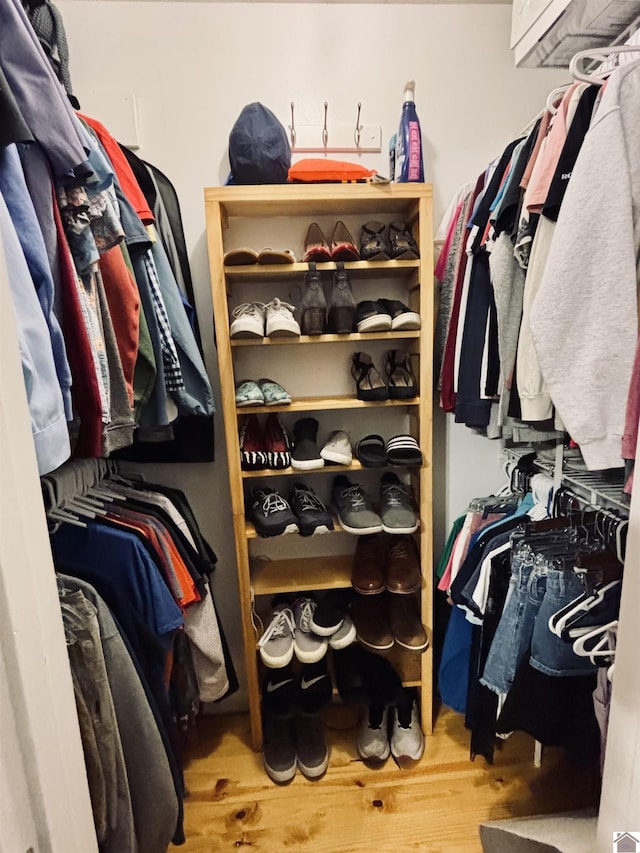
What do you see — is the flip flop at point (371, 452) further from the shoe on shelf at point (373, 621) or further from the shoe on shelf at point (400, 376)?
the shoe on shelf at point (373, 621)

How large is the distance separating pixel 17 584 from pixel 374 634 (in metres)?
1.16

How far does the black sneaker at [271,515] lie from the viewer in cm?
132

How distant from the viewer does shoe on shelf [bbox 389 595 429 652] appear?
1.37m

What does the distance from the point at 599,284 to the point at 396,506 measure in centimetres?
85

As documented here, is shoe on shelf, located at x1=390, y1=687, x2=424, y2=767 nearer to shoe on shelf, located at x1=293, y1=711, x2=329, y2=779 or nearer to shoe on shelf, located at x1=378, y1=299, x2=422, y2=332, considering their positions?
shoe on shelf, located at x1=293, y1=711, x2=329, y2=779

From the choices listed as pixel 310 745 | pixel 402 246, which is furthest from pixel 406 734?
pixel 402 246

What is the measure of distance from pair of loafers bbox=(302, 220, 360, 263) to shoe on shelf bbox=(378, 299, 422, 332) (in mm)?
156

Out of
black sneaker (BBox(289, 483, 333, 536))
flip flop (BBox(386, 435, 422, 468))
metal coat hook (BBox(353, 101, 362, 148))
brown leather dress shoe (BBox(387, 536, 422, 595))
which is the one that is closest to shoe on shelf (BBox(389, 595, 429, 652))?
brown leather dress shoe (BBox(387, 536, 422, 595))

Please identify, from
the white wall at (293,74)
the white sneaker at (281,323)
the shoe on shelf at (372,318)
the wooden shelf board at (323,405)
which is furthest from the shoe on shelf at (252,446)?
the shoe on shelf at (372,318)

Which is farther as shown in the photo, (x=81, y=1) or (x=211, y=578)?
(x=211, y=578)

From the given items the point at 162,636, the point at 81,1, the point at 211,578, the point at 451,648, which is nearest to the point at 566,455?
the point at 451,648

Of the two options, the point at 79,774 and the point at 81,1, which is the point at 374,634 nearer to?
the point at 79,774

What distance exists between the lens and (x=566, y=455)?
122cm

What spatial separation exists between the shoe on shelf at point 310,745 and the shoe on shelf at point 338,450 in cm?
84
